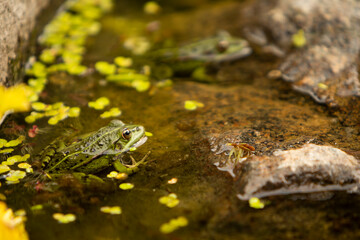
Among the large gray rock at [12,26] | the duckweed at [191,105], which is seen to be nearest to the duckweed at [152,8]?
the large gray rock at [12,26]

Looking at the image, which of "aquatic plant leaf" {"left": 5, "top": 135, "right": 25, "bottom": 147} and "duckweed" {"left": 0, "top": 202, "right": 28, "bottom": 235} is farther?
"aquatic plant leaf" {"left": 5, "top": 135, "right": 25, "bottom": 147}

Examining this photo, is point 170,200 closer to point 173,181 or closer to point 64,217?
point 173,181

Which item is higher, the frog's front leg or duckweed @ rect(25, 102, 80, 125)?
duckweed @ rect(25, 102, 80, 125)

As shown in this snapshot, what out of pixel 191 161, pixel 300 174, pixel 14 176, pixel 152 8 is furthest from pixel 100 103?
pixel 152 8

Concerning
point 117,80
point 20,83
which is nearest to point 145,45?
point 117,80

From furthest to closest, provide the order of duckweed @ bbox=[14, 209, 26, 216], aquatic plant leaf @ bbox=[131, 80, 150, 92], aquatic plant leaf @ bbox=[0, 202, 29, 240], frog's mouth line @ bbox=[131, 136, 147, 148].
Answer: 1. aquatic plant leaf @ bbox=[131, 80, 150, 92]
2. frog's mouth line @ bbox=[131, 136, 147, 148]
3. duckweed @ bbox=[14, 209, 26, 216]
4. aquatic plant leaf @ bbox=[0, 202, 29, 240]

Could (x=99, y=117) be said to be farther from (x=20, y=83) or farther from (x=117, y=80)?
(x=20, y=83)

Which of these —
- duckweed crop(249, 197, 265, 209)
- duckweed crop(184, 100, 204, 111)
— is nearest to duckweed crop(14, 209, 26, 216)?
duckweed crop(249, 197, 265, 209)

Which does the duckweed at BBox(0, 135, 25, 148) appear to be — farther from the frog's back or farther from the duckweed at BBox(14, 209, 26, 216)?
the duckweed at BBox(14, 209, 26, 216)
